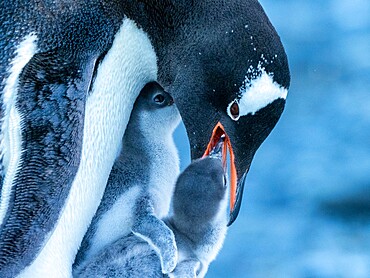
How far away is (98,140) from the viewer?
4.47 ft

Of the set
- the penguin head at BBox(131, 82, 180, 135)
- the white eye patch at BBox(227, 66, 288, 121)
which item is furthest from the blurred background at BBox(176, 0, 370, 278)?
the white eye patch at BBox(227, 66, 288, 121)

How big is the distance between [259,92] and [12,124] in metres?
0.36

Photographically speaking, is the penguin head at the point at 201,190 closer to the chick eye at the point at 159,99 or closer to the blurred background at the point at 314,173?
the chick eye at the point at 159,99

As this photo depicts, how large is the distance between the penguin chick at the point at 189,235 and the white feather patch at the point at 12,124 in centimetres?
21

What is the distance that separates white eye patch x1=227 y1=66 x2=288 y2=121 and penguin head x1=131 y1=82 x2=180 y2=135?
0.24 m

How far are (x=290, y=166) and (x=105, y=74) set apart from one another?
878 millimetres

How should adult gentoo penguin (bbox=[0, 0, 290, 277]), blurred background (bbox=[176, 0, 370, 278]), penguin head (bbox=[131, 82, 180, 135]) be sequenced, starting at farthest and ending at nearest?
blurred background (bbox=[176, 0, 370, 278]) → penguin head (bbox=[131, 82, 180, 135]) → adult gentoo penguin (bbox=[0, 0, 290, 277])

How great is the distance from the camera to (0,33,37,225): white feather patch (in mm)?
1217

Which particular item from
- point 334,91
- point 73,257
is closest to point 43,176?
point 73,257

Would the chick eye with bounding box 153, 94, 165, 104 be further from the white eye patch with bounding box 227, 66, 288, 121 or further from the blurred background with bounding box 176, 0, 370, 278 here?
the blurred background with bounding box 176, 0, 370, 278

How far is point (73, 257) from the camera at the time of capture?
1.37 m

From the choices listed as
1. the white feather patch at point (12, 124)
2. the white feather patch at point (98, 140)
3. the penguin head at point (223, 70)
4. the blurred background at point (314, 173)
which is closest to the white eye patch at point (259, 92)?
the penguin head at point (223, 70)

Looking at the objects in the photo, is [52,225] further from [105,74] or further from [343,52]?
[343,52]

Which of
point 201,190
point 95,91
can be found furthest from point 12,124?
point 201,190
